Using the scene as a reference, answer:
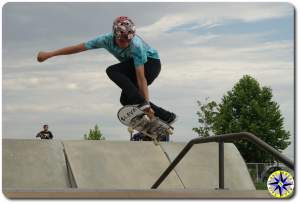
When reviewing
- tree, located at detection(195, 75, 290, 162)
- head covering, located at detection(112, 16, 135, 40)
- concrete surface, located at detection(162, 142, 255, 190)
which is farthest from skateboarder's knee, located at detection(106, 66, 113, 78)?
tree, located at detection(195, 75, 290, 162)

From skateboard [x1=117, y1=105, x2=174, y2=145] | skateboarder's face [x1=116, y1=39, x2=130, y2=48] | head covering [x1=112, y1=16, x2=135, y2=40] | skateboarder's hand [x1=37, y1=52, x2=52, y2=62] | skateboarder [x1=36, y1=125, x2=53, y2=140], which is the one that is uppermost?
head covering [x1=112, y1=16, x2=135, y2=40]

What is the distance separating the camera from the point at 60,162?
991 centimetres

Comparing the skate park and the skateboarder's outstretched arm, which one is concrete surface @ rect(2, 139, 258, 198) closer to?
the skate park

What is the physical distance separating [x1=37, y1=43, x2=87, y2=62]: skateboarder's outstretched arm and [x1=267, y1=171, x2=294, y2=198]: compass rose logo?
3095mm

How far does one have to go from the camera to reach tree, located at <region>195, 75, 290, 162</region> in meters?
37.4

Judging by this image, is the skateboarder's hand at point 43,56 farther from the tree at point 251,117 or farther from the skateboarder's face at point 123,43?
the tree at point 251,117

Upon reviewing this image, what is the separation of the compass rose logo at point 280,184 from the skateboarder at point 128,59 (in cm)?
215

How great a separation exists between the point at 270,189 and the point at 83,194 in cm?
188

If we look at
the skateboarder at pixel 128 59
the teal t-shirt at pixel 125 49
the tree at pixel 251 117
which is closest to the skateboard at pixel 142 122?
the skateboarder at pixel 128 59

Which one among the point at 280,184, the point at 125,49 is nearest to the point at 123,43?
the point at 125,49

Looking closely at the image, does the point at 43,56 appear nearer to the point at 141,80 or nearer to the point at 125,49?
the point at 125,49

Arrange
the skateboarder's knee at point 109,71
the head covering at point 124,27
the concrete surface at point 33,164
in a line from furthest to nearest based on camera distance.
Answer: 1. the concrete surface at point 33,164
2. the skateboarder's knee at point 109,71
3. the head covering at point 124,27

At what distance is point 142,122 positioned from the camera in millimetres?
7016

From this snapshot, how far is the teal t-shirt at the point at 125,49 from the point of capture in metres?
6.61
